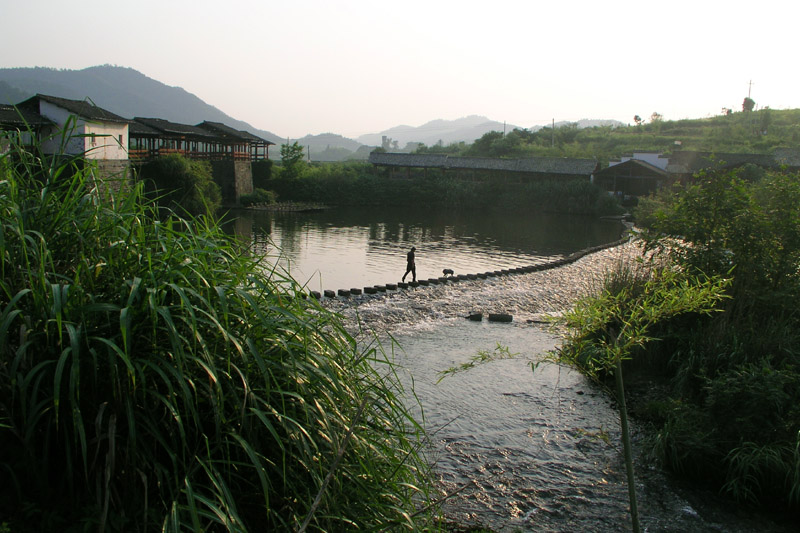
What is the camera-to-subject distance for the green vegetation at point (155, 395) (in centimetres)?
261

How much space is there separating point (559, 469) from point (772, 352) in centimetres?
355

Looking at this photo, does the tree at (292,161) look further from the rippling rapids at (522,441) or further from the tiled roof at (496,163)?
the rippling rapids at (522,441)

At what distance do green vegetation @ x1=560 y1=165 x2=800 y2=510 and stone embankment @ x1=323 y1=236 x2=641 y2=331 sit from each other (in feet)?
7.19

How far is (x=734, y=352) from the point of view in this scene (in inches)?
311

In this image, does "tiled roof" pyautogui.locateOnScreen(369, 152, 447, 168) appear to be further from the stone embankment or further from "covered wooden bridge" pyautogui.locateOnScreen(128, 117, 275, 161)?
the stone embankment

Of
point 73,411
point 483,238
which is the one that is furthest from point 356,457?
point 483,238

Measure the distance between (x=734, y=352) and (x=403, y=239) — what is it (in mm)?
22401

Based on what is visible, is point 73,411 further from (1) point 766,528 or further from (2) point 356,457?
(1) point 766,528

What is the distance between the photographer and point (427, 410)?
8.17 metres

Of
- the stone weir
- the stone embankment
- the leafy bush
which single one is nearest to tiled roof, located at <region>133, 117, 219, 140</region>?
the stone weir

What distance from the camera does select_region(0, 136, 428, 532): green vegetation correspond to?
2.61 metres

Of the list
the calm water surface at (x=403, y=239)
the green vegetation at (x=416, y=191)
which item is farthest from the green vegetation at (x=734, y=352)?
the green vegetation at (x=416, y=191)

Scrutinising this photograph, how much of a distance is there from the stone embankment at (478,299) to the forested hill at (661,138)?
37238 mm

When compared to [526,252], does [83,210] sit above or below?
above
